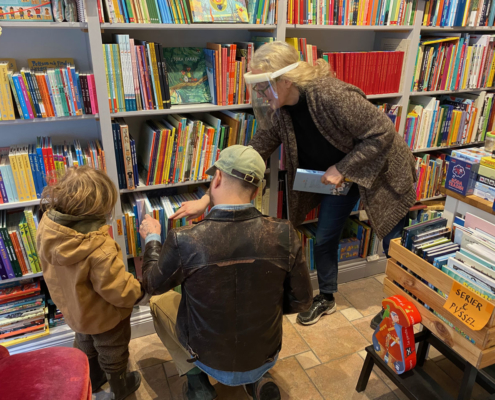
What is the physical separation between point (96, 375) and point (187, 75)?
1.55m

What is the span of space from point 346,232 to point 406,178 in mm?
933

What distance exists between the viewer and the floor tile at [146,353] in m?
2.09

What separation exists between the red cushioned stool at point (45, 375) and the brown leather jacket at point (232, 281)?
13.6 inches

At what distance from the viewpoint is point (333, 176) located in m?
1.90

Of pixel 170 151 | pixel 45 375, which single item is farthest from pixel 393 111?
pixel 45 375

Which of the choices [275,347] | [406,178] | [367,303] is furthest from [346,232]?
[275,347]

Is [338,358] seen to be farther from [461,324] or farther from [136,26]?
[136,26]

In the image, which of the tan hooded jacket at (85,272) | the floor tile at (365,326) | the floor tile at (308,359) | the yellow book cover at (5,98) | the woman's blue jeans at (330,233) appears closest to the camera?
the tan hooded jacket at (85,272)

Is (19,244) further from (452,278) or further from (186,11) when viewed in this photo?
(452,278)

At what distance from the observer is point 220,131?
209 cm

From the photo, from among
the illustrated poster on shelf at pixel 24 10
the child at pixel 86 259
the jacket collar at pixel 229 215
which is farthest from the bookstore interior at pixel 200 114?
the jacket collar at pixel 229 215

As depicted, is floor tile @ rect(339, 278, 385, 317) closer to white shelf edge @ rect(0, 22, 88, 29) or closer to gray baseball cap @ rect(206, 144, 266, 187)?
gray baseball cap @ rect(206, 144, 266, 187)

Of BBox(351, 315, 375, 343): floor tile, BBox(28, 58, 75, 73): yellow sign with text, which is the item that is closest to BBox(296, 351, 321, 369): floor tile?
BBox(351, 315, 375, 343): floor tile

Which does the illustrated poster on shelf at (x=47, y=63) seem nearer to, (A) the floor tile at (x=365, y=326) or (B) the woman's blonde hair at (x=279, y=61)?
(B) the woman's blonde hair at (x=279, y=61)
